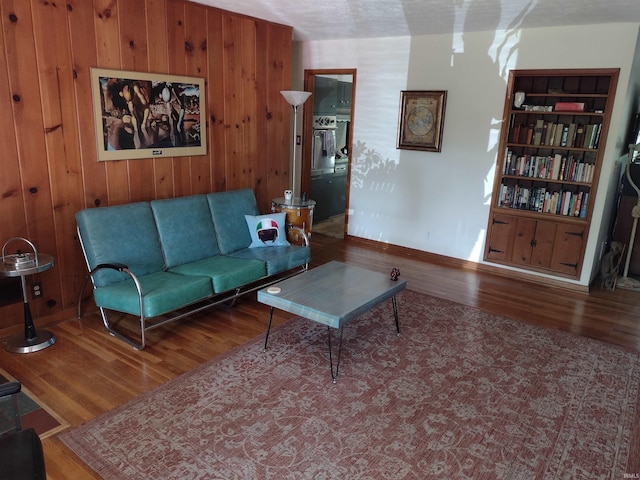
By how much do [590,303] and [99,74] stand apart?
4511 millimetres

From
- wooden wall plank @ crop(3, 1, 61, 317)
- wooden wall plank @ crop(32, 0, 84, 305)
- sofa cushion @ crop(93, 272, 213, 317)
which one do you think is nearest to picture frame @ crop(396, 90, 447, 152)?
sofa cushion @ crop(93, 272, 213, 317)

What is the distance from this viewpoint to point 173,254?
368 centimetres

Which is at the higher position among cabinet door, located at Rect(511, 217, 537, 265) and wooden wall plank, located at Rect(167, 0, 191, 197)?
wooden wall plank, located at Rect(167, 0, 191, 197)

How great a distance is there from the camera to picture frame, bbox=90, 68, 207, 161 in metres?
3.52

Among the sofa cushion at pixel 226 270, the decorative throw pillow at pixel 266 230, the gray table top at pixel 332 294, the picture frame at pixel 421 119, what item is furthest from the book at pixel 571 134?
the sofa cushion at pixel 226 270

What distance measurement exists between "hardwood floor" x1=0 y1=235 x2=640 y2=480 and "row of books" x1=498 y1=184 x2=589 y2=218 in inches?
29.7

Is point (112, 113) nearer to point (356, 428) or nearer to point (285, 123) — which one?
point (285, 123)

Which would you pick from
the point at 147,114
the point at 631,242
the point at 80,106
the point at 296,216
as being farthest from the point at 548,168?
the point at 80,106

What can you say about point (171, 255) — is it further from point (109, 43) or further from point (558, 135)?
point (558, 135)

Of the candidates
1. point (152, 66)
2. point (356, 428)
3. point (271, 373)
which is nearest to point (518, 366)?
point (356, 428)

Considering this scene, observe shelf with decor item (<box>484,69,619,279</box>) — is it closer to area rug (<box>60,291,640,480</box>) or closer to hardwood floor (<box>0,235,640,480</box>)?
hardwood floor (<box>0,235,640,480</box>)

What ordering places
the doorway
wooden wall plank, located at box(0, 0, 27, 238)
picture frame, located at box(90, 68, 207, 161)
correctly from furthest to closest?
the doorway
picture frame, located at box(90, 68, 207, 161)
wooden wall plank, located at box(0, 0, 27, 238)

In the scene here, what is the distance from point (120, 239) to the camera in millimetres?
3357

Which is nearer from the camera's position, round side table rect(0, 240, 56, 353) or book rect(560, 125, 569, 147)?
round side table rect(0, 240, 56, 353)
